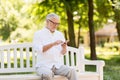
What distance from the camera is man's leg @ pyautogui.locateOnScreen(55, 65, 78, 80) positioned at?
7.46 meters

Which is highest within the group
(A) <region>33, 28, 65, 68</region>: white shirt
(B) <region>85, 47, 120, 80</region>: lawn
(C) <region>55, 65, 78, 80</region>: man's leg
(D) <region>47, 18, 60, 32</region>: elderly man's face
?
(D) <region>47, 18, 60, 32</region>: elderly man's face

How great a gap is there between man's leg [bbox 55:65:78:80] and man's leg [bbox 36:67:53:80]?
11.0 inches

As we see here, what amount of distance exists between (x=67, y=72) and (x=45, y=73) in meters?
0.49

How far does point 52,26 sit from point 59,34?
25 cm

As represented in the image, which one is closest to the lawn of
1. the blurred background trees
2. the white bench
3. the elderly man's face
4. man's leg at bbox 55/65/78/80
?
the blurred background trees

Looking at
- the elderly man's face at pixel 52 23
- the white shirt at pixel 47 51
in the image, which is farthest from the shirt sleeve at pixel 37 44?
the elderly man's face at pixel 52 23

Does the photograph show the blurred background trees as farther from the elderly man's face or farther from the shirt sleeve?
the shirt sleeve

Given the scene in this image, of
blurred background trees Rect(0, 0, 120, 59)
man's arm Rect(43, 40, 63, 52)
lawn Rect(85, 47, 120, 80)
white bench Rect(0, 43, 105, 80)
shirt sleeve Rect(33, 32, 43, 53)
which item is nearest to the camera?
man's arm Rect(43, 40, 63, 52)

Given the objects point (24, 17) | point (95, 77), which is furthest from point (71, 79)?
point (24, 17)

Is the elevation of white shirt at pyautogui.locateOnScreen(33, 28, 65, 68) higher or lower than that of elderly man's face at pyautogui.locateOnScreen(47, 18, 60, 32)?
lower

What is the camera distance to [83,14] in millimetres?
25312

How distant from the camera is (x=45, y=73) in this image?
7.20 m

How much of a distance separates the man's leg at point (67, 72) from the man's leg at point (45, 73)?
28 cm

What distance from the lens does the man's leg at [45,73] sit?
7.19 m
